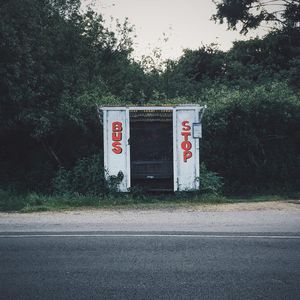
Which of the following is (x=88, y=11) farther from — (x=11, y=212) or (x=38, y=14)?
(x=11, y=212)

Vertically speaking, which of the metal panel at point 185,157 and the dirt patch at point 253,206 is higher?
the metal panel at point 185,157

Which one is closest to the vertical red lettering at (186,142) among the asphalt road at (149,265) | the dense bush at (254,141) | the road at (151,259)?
the dense bush at (254,141)

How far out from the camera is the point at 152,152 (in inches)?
593

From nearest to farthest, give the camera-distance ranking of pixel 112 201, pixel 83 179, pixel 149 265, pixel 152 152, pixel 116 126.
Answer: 1. pixel 149 265
2. pixel 112 201
3. pixel 116 126
4. pixel 83 179
5. pixel 152 152

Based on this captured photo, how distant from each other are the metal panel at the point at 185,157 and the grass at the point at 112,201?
0.37m

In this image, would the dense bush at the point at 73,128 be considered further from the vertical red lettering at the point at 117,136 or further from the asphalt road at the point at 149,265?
the asphalt road at the point at 149,265

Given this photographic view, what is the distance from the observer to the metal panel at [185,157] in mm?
14039

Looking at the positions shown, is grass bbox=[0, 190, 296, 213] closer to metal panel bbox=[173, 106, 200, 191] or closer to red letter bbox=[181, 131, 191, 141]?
metal panel bbox=[173, 106, 200, 191]

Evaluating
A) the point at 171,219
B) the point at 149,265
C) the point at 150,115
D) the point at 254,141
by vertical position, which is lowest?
the point at 149,265

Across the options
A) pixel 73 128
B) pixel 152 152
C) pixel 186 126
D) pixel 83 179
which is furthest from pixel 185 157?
pixel 73 128

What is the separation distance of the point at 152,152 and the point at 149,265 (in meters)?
9.02

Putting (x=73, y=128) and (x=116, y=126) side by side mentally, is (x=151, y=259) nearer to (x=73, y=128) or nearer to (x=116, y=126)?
(x=116, y=126)

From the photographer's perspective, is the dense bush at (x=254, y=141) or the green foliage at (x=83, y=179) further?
the dense bush at (x=254, y=141)

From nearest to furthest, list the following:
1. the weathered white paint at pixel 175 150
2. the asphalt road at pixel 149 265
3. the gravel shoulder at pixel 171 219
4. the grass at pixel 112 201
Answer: the asphalt road at pixel 149 265, the gravel shoulder at pixel 171 219, the grass at pixel 112 201, the weathered white paint at pixel 175 150
